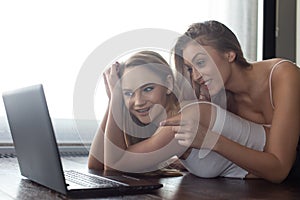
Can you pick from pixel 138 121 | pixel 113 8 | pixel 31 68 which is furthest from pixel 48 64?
pixel 138 121

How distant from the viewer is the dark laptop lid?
0.75 m

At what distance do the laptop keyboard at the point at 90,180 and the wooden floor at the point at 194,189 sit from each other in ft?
0.21

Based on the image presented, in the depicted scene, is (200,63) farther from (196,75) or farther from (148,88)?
(148,88)

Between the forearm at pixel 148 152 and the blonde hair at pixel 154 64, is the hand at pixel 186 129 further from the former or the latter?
the blonde hair at pixel 154 64

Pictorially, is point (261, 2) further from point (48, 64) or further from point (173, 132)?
point (173, 132)

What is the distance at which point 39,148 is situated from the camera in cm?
82

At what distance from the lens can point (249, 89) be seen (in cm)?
134

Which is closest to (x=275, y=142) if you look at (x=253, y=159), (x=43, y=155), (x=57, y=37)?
(x=253, y=159)

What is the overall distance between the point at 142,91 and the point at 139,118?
0.08 m

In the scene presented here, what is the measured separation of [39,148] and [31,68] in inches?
39.6

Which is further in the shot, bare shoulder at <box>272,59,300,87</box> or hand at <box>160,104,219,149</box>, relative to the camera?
bare shoulder at <box>272,59,300,87</box>

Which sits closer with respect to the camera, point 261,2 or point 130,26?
point 130,26

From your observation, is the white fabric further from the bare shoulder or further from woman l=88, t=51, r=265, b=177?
the bare shoulder

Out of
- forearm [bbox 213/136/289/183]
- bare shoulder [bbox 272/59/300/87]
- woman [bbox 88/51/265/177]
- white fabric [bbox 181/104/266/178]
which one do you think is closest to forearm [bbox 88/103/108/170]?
woman [bbox 88/51/265/177]
